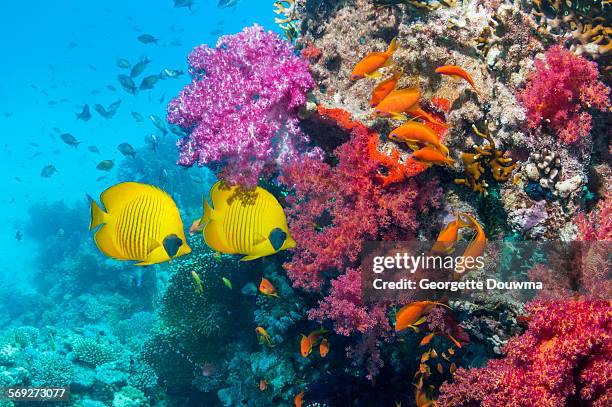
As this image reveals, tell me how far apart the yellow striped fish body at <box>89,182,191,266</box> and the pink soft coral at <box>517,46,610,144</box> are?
3.04 meters

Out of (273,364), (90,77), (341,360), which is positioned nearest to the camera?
(341,360)

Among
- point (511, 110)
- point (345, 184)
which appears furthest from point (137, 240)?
point (511, 110)

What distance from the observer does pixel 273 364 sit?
211 inches

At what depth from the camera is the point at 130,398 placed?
23.4 feet

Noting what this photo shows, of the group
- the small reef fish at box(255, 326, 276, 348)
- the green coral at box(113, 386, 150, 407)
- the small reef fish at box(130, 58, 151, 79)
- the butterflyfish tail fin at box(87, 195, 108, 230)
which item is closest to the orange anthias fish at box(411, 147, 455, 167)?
the butterflyfish tail fin at box(87, 195, 108, 230)

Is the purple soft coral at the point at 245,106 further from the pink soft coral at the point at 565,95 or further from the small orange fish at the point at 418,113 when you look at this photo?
the pink soft coral at the point at 565,95

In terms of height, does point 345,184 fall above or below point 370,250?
above

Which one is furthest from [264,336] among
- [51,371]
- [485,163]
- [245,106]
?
[51,371]

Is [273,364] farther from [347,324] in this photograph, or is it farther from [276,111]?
[276,111]

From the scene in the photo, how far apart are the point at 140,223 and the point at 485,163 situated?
9.60 feet

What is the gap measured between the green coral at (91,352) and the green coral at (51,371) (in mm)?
391

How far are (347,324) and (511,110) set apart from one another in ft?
8.18

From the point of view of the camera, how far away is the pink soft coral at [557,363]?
2322 millimetres

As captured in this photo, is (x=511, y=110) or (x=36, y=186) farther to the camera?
(x=36, y=186)
